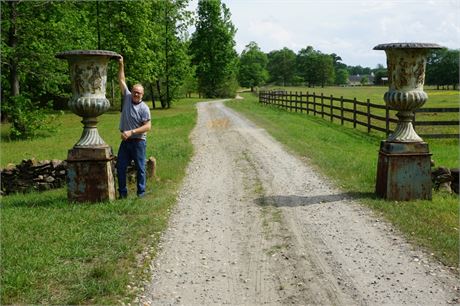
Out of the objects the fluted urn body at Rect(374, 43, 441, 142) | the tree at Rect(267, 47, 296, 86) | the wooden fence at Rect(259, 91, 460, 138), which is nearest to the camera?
the fluted urn body at Rect(374, 43, 441, 142)

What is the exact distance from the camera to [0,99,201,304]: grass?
4.25 meters

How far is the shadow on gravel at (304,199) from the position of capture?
7320 mm

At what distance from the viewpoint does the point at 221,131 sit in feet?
59.1

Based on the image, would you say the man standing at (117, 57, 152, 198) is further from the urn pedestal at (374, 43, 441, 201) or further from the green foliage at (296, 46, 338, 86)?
the green foliage at (296, 46, 338, 86)

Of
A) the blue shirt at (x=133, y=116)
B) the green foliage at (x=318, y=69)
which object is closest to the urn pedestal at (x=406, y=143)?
the blue shirt at (x=133, y=116)

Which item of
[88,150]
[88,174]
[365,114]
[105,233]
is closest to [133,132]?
[88,150]

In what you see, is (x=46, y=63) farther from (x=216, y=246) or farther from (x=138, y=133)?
(x=216, y=246)

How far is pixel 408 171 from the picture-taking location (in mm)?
7250

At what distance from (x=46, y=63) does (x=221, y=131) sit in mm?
7222

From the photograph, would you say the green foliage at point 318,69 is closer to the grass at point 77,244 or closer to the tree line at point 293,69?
the tree line at point 293,69

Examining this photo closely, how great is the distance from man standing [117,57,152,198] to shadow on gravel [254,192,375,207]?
1924 millimetres

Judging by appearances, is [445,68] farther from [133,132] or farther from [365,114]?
[133,132]

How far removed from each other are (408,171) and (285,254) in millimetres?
3046

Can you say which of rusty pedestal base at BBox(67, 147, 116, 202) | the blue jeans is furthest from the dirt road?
rusty pedestal base at BBox(67, 147, 116, 202)
